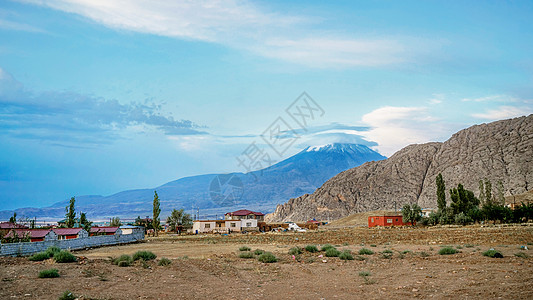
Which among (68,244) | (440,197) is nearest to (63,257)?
(68,244)

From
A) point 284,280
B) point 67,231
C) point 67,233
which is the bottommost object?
point 284,280

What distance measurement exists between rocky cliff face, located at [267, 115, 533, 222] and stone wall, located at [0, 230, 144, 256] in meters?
86.1

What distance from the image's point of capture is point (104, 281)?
14008mm

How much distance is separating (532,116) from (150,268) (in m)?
145

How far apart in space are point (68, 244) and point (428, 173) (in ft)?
412

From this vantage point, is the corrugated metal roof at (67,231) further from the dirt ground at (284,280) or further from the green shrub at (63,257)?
the green shrub at (63,257)

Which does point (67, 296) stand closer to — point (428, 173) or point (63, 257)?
point (63, 257)

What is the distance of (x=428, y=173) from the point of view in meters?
138

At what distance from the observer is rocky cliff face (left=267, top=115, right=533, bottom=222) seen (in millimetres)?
115625

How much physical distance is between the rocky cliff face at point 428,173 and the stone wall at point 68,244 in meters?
86.1

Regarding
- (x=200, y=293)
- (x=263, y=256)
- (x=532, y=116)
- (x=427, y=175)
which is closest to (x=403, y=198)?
(x=427, y=175)

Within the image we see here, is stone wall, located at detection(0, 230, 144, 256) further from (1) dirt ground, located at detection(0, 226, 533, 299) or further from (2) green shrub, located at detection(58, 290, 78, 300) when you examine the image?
(2) green shrub, located at detection(58, 290, 78, 300)

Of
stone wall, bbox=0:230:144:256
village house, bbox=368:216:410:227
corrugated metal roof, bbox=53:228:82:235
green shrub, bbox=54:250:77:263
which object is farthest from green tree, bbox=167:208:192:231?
green shrub, bbox=54:250:77:263

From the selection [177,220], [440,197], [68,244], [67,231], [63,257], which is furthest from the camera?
[177,220]
